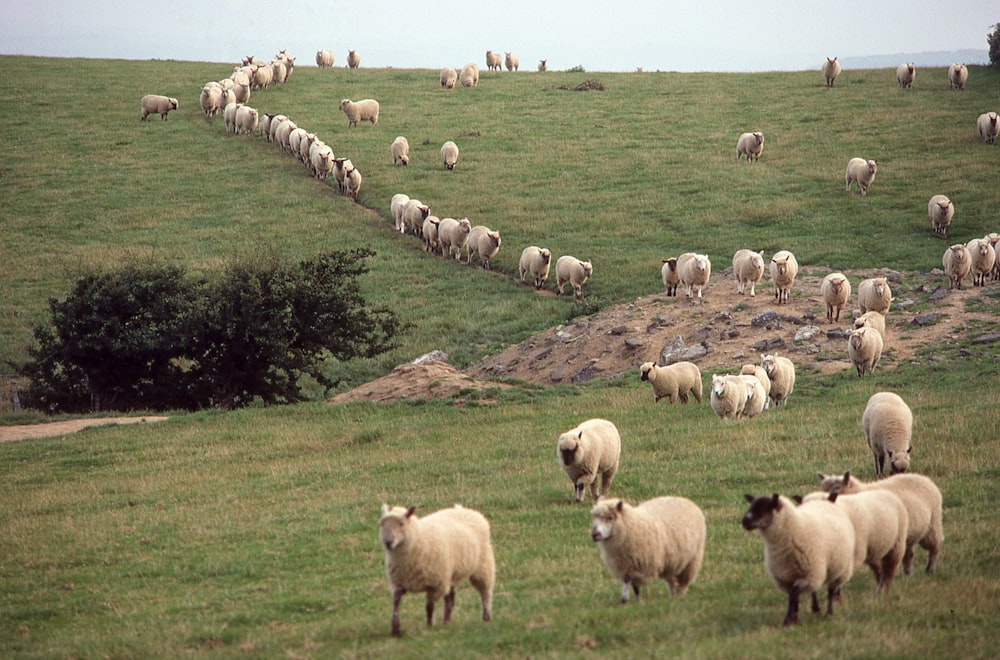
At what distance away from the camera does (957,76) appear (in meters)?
54.2

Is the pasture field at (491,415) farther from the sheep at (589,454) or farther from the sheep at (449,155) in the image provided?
the sheep at (449,155)

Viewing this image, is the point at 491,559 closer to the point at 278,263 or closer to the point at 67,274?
the point at 278,263

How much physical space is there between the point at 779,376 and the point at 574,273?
40.5 feet

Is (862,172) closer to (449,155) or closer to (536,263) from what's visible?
(536,263)

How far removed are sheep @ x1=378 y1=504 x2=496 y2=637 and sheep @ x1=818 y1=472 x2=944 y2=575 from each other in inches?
133

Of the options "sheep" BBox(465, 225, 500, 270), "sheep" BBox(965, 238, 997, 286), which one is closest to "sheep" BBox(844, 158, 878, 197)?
"sheep" BBox(965, 238, 997, 286)

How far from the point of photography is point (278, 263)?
28.3m

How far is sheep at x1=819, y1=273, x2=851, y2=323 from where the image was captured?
81.8ft

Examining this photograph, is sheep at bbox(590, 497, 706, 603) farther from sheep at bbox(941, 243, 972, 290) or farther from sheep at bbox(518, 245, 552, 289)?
sheep at bbox(518, 245, 552, 289)

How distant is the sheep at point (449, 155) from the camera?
46.9 meters

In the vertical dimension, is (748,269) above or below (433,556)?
above

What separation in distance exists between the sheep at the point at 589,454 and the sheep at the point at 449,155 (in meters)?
33.6

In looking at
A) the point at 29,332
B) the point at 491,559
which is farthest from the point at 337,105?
the point at 491,559

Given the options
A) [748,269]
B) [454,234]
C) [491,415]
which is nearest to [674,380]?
[491,415]
